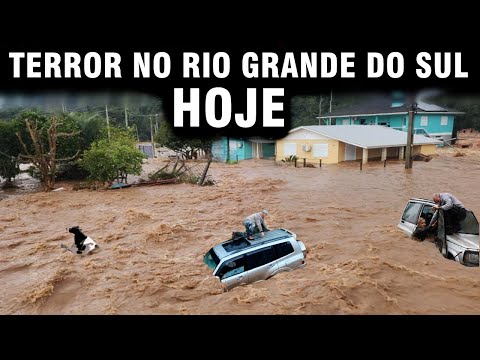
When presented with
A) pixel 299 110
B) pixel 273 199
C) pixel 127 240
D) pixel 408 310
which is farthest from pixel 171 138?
pixel 299 110

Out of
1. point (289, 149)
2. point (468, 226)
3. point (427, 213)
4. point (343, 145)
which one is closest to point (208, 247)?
point (427, 213)

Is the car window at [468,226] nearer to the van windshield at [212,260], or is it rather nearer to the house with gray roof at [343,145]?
the van windshield at [212,260]

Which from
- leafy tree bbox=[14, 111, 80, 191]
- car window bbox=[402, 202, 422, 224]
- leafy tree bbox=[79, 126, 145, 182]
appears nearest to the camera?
car window bbox=[402, 202, 422, 224]

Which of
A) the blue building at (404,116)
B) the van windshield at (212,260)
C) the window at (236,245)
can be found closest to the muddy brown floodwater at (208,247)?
the van windshield at (212,260)

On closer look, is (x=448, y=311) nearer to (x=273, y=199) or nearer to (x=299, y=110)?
(x=273, y=199)

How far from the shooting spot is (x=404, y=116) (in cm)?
3925

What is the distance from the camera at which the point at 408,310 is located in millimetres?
6480

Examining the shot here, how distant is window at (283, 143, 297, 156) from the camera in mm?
32125

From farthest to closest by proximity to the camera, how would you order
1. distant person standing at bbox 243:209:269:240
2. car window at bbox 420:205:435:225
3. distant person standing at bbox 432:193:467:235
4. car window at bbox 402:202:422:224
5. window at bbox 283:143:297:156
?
window at bbox 283:143:297:156 → car window at bbox 402:202:422:224 → car window at bbox 420:205:435:225 → distant person standing at bbox 243:209:269:240 → distant person standing at bbox 432:193:467:235

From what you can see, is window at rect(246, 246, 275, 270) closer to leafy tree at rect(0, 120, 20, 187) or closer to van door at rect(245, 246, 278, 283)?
van door at rect(245, 246, 278, 283)

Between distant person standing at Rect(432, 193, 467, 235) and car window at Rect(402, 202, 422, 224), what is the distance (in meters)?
1.21

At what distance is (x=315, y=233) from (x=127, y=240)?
6.68m

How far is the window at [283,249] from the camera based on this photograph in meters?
7.53

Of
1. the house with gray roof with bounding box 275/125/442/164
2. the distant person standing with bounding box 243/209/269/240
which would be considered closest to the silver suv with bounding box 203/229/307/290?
the distant person standing with bounding box 243/209/269/240
